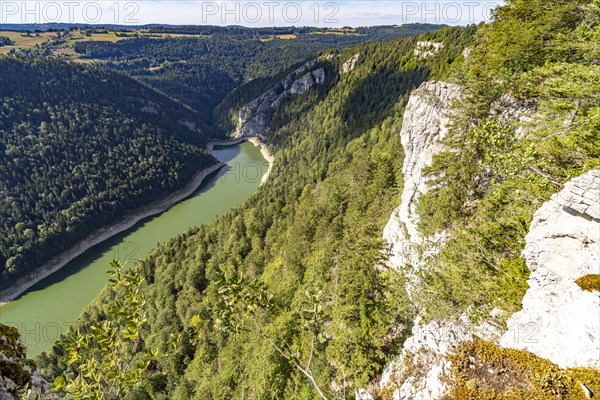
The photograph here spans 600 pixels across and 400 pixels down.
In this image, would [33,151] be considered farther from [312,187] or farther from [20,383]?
[20,383]

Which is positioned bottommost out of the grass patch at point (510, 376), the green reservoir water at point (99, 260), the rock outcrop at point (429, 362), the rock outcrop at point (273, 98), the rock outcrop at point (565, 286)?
the green reservoir water at point (99, 260)

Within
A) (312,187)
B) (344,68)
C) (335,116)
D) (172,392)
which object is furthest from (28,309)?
(344,68)

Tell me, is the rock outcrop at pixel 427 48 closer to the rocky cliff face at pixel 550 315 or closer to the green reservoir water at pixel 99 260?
the green reservoir water at pixel 99 260

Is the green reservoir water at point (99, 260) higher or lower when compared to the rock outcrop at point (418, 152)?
lower

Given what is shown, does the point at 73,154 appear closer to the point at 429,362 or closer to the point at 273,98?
the point at 273,98

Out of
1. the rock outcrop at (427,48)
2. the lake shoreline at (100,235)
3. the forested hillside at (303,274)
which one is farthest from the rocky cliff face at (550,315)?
the rock outcrop at (427,48)
